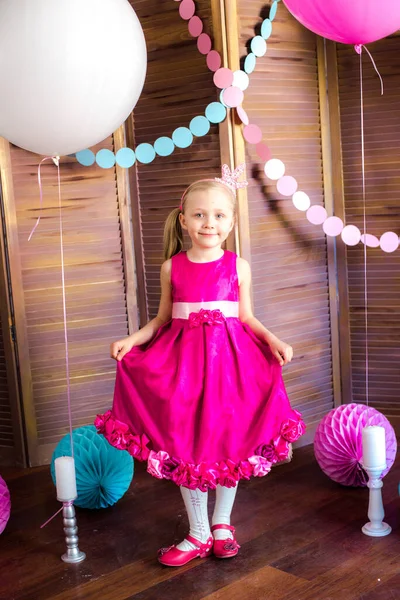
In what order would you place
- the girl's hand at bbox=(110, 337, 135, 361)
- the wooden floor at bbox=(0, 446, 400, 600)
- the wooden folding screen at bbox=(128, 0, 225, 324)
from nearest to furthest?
the wooden floor at bbox=(0, 446, 400, 600) → the girl's hand at bbox=(110, 337, 135, 361) → the wooden folding screen at bbox=(128, 0, 225, 324)

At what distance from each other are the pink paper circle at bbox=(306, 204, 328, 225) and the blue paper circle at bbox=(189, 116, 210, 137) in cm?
48

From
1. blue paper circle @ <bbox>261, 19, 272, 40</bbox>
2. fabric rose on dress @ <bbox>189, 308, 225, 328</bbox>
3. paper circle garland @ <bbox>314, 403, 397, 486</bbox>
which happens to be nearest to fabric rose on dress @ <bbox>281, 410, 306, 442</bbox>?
fabric rose on dress @ <bbox>189, 308, 225, 328</bbox>

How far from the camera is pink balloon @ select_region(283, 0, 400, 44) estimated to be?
2.21 m

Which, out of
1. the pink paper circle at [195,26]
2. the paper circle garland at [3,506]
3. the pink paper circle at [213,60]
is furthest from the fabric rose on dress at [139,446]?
the pink paper circle at [195,26]

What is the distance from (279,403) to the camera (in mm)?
2203

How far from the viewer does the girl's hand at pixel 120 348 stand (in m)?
2.31

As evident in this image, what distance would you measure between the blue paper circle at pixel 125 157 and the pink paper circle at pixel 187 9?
509 mm

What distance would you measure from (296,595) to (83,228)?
163 cm

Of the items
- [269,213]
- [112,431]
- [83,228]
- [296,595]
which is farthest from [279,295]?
[296,595]

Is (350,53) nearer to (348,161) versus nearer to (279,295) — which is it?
(348,161)

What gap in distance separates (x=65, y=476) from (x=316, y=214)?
4.39 feet

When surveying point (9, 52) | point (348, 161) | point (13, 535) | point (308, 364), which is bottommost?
point (13, 535)

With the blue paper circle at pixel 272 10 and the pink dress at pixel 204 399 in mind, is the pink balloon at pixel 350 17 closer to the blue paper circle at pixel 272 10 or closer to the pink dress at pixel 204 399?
the blue paper circle at pixel 272 10

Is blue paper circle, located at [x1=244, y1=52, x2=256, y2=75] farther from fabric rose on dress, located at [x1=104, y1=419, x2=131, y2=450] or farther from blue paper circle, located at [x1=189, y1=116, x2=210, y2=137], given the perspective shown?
fabric rose on dress, located at [x1=104, y1=419, x2=131, y2=450]
